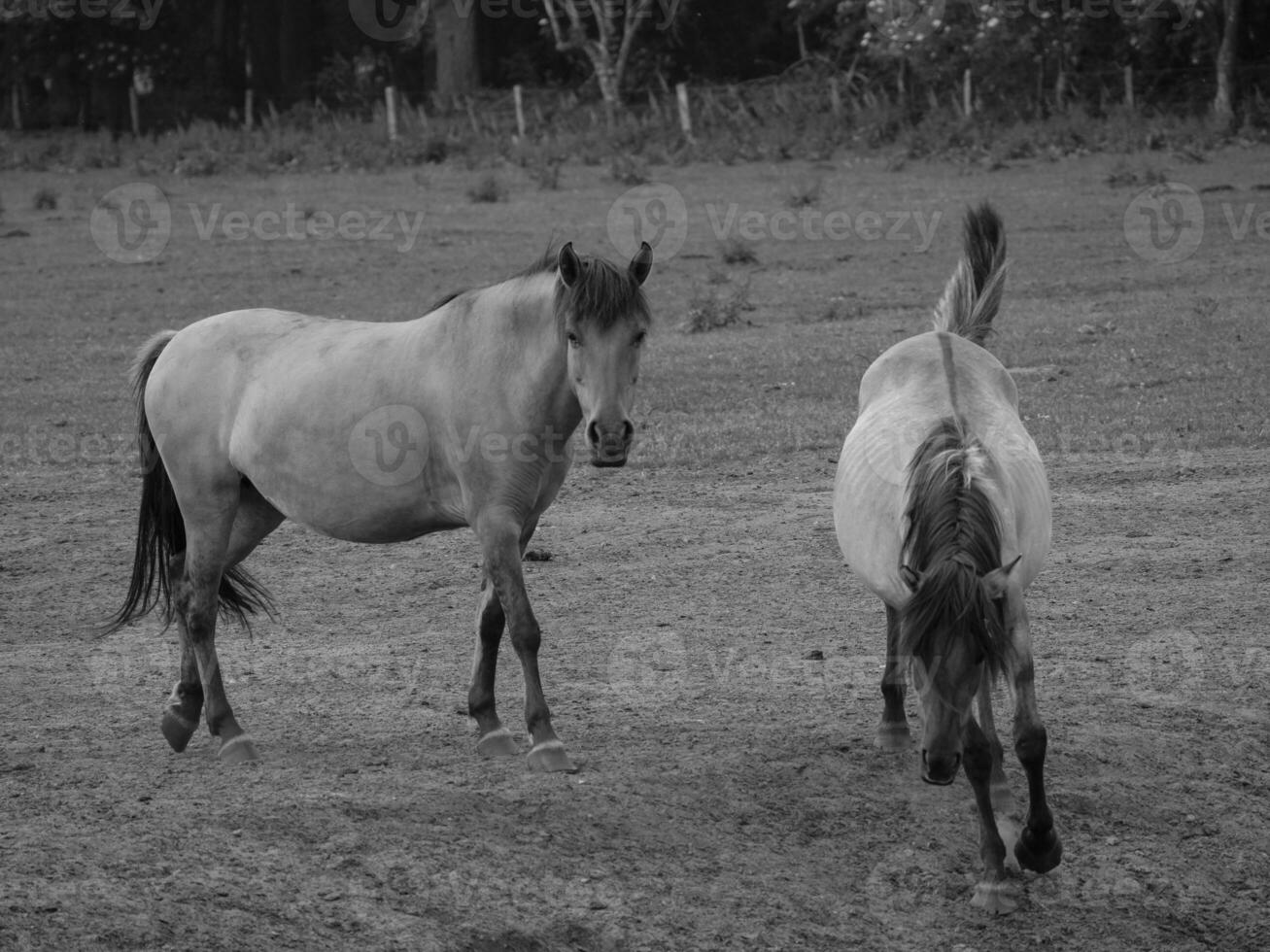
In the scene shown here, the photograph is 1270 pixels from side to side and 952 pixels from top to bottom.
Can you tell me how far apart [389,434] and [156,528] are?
4.48 feet

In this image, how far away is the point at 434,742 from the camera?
6.20 m

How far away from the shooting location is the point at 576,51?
38.7 metres

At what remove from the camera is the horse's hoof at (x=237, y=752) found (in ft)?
19.8

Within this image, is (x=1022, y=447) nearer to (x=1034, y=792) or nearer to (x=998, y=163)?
(x=1034, y=792)

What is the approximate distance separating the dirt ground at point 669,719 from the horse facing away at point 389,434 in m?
0.53

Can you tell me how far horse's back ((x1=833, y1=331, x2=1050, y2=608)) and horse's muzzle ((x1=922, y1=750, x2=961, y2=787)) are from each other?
57 centimetres

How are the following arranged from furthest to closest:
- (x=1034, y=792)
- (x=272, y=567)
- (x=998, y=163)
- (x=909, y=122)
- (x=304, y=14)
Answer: (x=304, y=14)
(x=909, y=122)
(x=998, y=163)
(x=272, y=567)
(x=1034, y=792)

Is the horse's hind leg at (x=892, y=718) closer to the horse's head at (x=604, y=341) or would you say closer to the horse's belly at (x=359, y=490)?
the horse's head at (x=604, y=341)

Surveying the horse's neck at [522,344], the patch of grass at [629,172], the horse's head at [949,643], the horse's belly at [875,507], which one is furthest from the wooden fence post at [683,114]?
the horse's head at [949,643]

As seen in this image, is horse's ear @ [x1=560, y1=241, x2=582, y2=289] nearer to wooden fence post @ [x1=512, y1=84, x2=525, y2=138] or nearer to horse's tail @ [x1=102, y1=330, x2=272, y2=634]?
horse's tail @ [x1=102, y1=330, x2=272, y2=634]

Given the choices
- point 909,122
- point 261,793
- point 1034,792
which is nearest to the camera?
point 1034,792

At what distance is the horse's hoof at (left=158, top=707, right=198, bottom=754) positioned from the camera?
20.3 feet

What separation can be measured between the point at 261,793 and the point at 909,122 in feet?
82.3

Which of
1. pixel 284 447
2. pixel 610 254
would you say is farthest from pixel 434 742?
pixel 610 254
